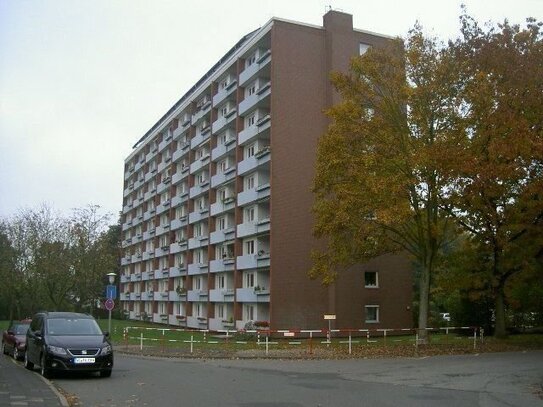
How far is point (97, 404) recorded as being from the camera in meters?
11.3

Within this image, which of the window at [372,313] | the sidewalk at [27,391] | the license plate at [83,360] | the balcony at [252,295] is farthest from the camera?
the window at [372,313]

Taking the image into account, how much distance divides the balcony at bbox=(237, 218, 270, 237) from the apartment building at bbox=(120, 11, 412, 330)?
3.8 inches

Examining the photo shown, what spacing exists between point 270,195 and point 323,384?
2707 cm

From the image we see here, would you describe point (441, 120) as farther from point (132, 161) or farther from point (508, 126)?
point (132, 161)

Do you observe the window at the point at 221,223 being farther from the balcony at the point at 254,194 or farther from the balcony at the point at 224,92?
the balcony at the point at 224,92

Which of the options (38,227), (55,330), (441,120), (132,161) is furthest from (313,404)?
(132,161)

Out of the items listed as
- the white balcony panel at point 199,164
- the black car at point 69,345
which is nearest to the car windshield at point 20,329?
the black car at point 69,345

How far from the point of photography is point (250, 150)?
4706 cm

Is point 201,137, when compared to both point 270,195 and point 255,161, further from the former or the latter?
point 270,195

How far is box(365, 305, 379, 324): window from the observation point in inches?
1657

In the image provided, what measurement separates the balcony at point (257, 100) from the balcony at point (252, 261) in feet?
34.8

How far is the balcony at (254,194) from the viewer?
42566mm

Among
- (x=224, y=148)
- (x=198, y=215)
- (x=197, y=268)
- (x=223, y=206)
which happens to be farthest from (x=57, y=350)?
(x=198, y=215)

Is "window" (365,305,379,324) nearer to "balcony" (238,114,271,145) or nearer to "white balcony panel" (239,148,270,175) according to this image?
"white balcony panel" (239,148,270,175)
